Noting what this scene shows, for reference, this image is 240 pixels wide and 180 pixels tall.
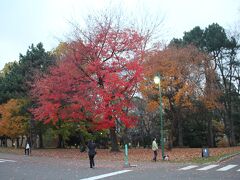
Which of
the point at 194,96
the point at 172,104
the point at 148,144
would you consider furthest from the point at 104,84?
the point at 148,144

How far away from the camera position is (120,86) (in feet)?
103

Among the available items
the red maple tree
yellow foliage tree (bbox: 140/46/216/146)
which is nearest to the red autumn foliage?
the red maple tree

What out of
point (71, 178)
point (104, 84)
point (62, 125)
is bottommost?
point (71, 178)

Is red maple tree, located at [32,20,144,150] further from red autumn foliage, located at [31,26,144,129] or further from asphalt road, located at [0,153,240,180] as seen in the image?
asphalt road, located at [0,153,240,180]

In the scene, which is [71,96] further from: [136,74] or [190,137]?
[190,137]

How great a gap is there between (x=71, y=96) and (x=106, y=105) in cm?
435

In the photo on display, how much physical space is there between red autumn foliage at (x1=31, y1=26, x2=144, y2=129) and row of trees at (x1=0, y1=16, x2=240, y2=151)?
0.09 metres

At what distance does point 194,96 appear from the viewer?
42250 millimetres

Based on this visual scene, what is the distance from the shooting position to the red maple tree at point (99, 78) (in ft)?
102

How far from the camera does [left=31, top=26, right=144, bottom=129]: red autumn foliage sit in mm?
31141

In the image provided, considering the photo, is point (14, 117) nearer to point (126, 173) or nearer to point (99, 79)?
point (99, 79)

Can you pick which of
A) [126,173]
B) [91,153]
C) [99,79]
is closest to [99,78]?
[99,79]

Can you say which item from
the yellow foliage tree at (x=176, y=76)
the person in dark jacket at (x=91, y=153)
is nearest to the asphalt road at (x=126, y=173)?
the person in dark jacket at (x=91, y=153)

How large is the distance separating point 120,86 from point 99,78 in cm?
235
